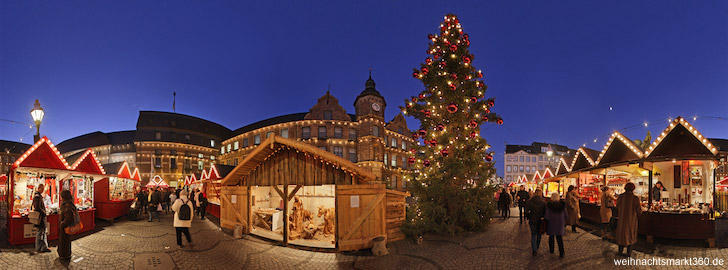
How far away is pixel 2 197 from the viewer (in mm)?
32750

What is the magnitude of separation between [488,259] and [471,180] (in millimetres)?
4947

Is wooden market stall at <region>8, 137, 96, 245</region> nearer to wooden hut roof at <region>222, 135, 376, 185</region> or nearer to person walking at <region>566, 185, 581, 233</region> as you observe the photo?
wooden hut roof at <region>222, 135, 376, 185</region>

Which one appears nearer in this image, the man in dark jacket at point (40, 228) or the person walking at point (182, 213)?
the man in dark jacket at point (40, 228)

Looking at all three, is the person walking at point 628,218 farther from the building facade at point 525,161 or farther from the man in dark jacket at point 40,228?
the building facade at point 525,161

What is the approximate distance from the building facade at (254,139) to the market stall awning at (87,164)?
25415mm

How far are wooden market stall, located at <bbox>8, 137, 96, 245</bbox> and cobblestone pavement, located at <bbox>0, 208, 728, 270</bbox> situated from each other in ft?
2.34

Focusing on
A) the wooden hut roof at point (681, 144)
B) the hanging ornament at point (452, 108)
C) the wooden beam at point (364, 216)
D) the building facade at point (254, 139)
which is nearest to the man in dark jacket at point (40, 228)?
the wooden beam at point (364, 216)

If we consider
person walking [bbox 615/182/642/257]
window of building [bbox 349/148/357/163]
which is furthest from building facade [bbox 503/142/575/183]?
person walking [bbox 615/182/642/257]

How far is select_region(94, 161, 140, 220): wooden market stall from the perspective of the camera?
54.1 feet

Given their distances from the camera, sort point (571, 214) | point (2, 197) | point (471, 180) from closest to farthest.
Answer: point (571, 214) → point (471, 180) → point (2, 197)

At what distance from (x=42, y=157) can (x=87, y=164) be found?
3.77m

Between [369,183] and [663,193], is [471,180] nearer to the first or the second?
[369,183]

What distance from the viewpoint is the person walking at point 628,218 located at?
26.1 feet

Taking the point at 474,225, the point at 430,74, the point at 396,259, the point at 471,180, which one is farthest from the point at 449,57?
the point at 396,259
